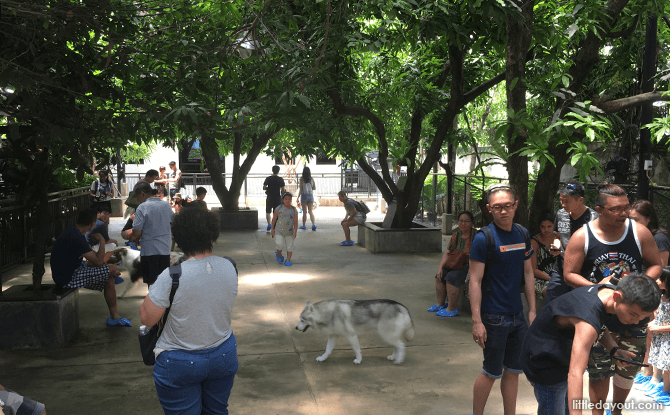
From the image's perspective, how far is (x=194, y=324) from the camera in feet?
10.0

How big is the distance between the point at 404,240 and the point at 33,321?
26.7 feet

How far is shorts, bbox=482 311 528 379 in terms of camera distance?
4.02m

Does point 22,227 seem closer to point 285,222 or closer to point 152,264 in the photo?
point 285,222

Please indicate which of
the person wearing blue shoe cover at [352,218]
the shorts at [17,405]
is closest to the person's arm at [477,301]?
the shorts at [17,405]

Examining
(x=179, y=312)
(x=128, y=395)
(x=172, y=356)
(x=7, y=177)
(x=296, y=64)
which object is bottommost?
(x=128, y=395)

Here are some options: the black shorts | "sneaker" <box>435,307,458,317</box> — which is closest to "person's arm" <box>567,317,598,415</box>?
"sneaker" <box>435,307,458,317</box>

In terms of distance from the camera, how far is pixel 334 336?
19.2ft

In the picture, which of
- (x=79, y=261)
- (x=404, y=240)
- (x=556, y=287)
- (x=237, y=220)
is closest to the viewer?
(x=556, y=287)

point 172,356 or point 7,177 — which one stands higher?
Result: point 7,177

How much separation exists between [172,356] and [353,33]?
6.60m

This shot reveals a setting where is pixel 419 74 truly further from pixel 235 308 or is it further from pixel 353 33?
pixel 235 308

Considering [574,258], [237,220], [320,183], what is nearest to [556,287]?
[574,258]

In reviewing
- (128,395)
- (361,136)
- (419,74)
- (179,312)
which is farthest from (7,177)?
(179,312)

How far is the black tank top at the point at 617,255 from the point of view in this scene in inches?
155
